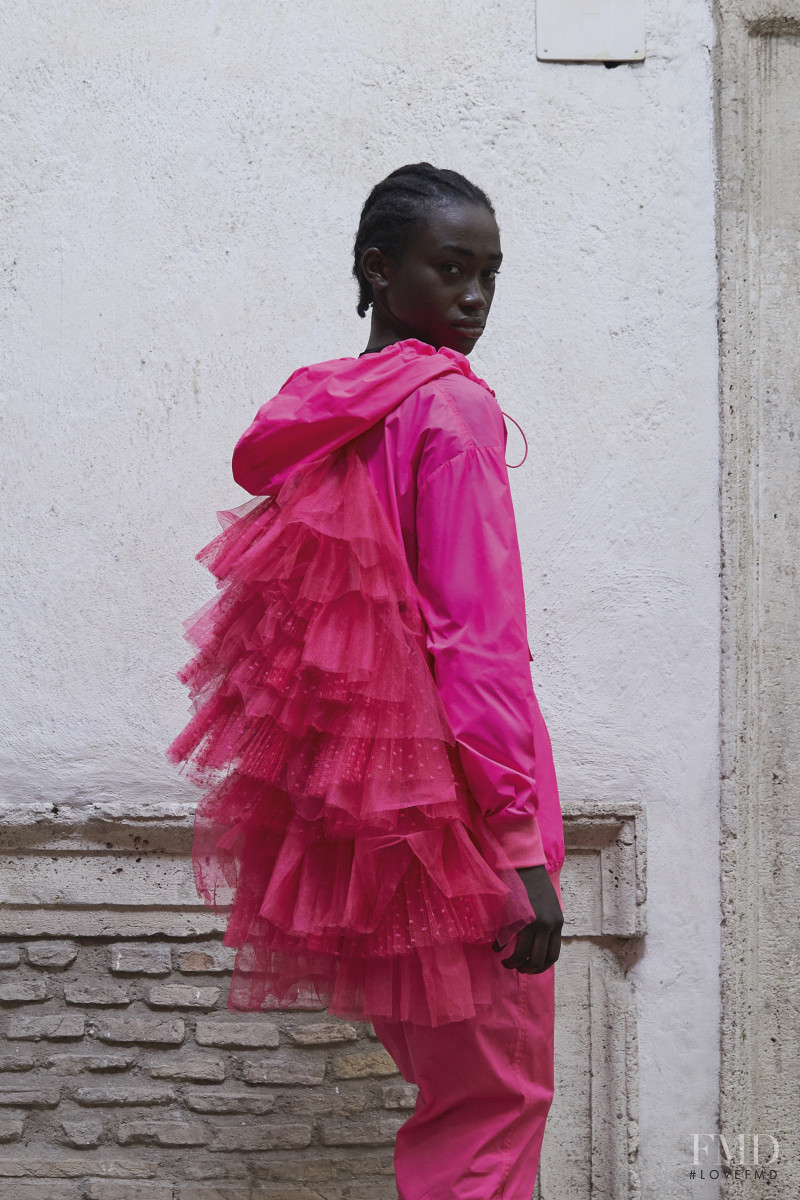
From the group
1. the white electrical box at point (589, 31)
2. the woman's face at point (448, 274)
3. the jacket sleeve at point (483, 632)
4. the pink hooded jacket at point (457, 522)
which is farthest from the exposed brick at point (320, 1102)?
the white electrical box at point (589, 31)

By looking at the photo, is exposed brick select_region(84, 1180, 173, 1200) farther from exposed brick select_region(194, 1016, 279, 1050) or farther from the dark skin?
the dark skin

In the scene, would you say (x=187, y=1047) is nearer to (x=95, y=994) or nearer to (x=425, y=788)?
(x=95, y=994)

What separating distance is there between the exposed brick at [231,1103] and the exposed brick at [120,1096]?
0.19 ft

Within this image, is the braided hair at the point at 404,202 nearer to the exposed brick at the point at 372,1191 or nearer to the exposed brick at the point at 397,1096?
the exposed brick at the point at 397,1096

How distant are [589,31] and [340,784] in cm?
220

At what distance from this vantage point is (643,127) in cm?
284

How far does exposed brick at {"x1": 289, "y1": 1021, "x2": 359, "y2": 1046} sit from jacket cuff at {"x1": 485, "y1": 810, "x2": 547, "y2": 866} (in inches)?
49.9

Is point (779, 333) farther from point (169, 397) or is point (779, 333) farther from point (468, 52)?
point (169, 397)

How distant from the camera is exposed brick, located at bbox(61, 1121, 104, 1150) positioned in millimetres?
2510

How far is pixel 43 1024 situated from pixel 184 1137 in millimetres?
407

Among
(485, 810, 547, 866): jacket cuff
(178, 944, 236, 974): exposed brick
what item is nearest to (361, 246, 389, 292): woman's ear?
(485, 810, 547, 866): jacket cuff

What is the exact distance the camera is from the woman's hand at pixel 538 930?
1476mm

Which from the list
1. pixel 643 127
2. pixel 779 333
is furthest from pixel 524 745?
pixel 643 127

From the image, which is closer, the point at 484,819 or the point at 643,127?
the point at 484,819
